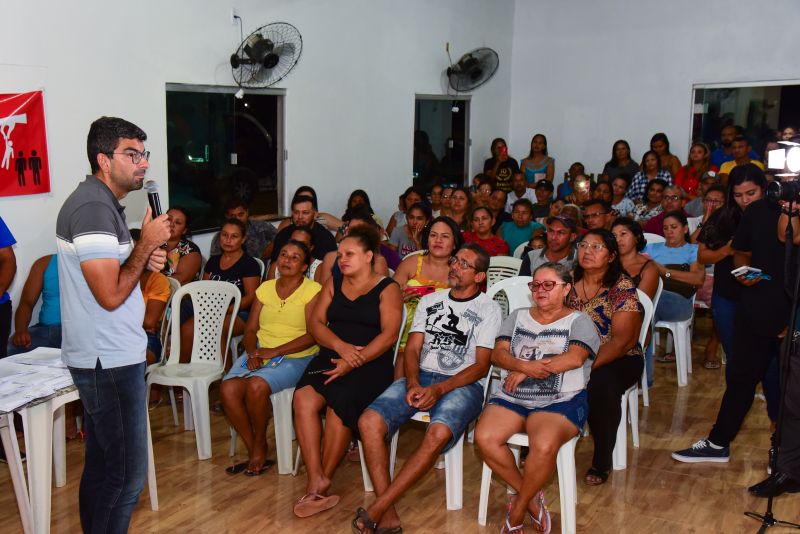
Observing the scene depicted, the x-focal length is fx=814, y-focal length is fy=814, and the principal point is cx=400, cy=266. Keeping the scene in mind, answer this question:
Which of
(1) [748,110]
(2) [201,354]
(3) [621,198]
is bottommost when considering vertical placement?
(2) [201,354]

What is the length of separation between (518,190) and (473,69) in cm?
138

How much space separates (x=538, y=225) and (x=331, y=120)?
217 centimetres

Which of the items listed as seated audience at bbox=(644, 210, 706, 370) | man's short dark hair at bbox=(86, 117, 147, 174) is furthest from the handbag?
man's short dark hair at bbox=(86, 117, 147, 174)

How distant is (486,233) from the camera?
17.6 ft

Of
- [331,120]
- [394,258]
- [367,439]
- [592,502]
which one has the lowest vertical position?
[592,502]

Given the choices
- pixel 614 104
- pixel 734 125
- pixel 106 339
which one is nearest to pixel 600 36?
pixel 614 104

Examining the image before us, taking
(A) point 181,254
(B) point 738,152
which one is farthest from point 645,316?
(B) point 738,152

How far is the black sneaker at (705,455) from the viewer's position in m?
3.89

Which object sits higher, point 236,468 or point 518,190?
point 518,190

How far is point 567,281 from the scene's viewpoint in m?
3.34

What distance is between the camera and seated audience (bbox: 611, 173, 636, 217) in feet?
24.1

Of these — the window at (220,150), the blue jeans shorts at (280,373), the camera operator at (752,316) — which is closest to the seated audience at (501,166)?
the window at (220,150)

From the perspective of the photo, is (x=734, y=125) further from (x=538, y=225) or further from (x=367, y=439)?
(x=367, y=439)

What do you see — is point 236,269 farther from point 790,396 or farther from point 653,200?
point 653,200
